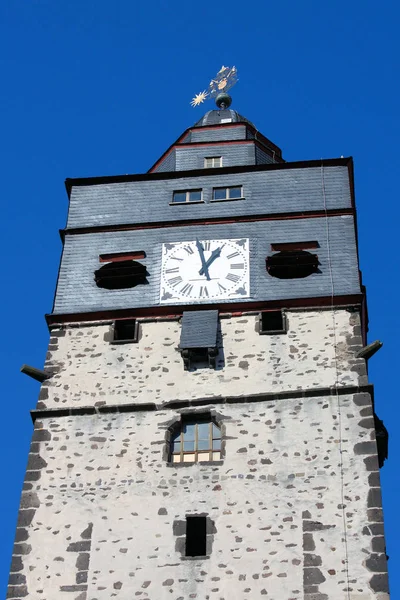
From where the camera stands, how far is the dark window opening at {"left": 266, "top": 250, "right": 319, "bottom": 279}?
24.3 m

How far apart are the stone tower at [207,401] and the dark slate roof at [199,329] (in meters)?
0.04

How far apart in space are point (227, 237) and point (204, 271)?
1.01m

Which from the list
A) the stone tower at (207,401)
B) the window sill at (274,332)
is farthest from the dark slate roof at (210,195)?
the window sill at (274,332)

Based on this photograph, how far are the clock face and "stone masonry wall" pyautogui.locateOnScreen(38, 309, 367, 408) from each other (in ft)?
2.22

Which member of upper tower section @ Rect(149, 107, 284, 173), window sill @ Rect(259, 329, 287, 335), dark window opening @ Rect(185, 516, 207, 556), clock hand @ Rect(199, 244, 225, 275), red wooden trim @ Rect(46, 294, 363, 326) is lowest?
dark window opening @ Rect(185, 516, 207, 556)

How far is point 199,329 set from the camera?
23219 mm

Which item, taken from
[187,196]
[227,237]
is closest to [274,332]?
[227,237]

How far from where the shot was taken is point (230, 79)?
3133 cm

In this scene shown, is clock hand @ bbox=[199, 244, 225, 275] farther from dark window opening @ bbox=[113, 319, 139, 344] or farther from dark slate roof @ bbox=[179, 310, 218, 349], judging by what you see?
dark window opening @ bbox=[113, 319, 139, 344]

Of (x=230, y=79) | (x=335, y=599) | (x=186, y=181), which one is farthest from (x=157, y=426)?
(x=230, y=79)

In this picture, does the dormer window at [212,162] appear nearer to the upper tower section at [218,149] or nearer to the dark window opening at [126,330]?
the upper tower section at [218,149]

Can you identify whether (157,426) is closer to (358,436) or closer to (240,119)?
(358,436)

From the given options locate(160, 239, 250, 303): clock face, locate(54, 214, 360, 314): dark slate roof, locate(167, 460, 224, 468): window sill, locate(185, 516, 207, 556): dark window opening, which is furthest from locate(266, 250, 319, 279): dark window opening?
locate(185, 516, 207, 556): dark window opening

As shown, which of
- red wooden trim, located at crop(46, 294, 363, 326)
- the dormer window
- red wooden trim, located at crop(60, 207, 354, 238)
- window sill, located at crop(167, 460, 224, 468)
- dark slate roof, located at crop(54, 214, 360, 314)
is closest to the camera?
window sill, located at crop(167, 460, 224, 468)
